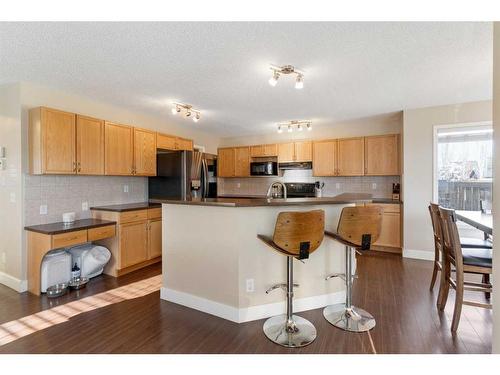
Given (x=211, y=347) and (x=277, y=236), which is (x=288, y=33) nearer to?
(x=277, y=236)

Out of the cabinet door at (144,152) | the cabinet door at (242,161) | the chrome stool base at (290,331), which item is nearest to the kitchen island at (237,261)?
the chrome stool base at (290,331)

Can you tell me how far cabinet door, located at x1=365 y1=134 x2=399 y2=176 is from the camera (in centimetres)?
476

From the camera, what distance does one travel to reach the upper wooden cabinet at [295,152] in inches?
221

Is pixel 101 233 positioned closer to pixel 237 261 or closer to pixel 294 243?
pixel 237 261

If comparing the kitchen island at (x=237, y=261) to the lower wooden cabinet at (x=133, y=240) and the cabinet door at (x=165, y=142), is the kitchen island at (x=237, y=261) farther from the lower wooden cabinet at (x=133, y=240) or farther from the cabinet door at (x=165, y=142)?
the cabinet door at (x=165, y=142)

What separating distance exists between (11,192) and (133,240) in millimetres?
1533

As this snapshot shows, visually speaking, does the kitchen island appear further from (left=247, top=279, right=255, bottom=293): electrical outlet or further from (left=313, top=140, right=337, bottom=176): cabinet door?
(left=313, top=140, right=337, bottom=176): cabinet door

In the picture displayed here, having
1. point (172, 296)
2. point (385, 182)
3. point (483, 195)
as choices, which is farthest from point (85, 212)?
point (483, 195)

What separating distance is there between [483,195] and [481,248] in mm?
2090

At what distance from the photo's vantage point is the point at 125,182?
4.35 metres

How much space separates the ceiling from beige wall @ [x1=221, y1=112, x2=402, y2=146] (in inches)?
38.5

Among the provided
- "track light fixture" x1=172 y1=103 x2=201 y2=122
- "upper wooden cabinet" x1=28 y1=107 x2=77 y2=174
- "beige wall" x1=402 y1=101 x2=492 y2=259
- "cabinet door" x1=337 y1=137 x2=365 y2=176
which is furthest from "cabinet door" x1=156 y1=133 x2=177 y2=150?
"beige wall" x1=402 y1=101 x2=492 y2=259

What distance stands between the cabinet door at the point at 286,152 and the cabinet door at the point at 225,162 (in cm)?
128

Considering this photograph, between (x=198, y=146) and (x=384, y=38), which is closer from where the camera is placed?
(x=384, y=38)
